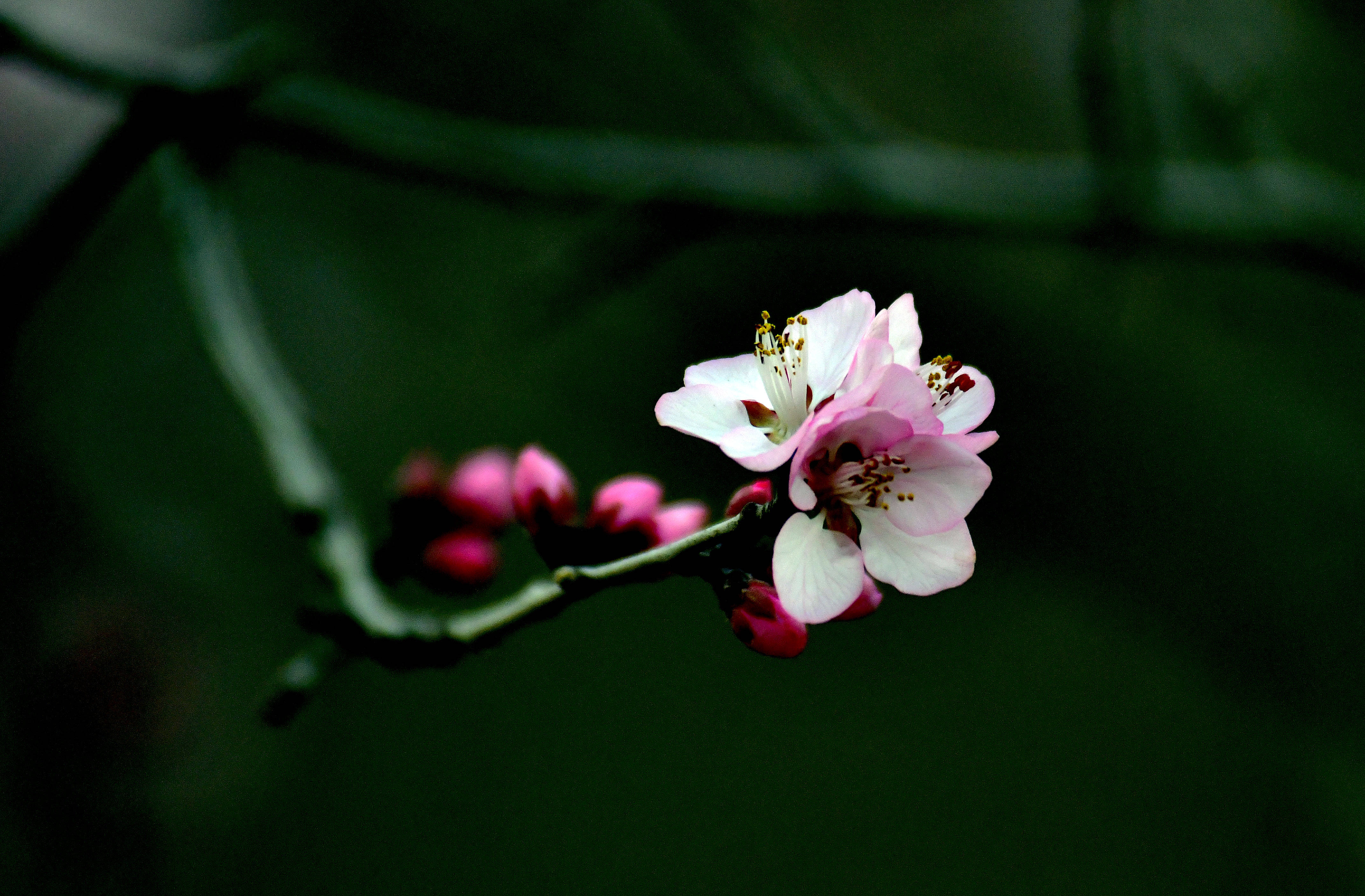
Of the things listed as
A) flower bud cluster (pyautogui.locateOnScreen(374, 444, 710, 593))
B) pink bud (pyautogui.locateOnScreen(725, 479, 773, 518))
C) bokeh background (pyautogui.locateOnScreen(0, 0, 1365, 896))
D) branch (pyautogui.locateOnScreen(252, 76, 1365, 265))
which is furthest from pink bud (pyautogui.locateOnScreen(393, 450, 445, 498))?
bokeh background (pyautogui.locateOnScreen(0, 0, 1365, 896))

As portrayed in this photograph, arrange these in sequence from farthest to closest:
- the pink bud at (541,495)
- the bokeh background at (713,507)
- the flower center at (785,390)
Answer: the bokeh background at (713,507) < the pink bud at (541,495) < the flower center at (785,390)

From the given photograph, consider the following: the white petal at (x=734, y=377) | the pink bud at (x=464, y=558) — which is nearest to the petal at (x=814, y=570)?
the white petal at (x=734, y=377)

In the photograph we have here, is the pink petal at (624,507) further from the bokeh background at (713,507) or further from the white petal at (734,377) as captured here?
the bokeh background at (713,507)

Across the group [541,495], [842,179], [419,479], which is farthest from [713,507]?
[541,495]

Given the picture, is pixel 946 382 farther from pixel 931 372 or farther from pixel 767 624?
pixel 767 624

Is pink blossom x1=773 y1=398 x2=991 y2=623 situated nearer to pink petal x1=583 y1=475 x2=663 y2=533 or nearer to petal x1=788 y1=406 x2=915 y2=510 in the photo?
petal x1=788 y1=406 x2=915 y2=510

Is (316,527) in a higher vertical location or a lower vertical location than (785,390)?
lower
